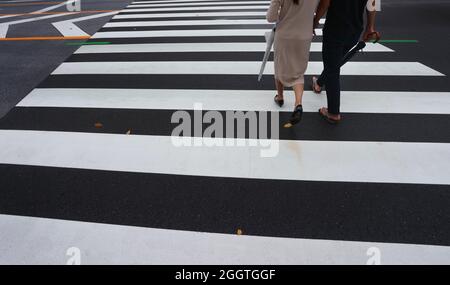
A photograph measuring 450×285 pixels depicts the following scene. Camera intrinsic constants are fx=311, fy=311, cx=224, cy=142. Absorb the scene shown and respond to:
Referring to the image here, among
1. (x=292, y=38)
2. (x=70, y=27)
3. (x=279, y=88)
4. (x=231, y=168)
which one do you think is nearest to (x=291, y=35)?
(x=292, y=38)

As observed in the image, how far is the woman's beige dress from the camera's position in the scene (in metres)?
3.08

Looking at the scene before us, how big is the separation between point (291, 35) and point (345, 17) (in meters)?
0.54

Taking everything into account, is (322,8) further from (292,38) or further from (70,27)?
(70,27)

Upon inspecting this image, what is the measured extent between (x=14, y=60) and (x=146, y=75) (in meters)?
2.97

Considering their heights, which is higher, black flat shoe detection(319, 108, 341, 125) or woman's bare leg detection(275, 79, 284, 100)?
woman's bare leg detection(275, 79, 284, 100)

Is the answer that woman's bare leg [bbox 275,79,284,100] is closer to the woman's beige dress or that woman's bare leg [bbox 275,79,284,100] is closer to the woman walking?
the woman walking

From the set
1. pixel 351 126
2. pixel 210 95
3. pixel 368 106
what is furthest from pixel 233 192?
pixel 368 106

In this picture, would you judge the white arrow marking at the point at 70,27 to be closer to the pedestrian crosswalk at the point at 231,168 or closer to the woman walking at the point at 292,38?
the pedestrian crosswalk at the point at 231,168

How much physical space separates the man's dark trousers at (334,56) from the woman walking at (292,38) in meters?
0.20

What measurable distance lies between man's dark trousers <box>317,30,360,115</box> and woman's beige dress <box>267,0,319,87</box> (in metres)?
0.20

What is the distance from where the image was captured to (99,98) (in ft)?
14.8

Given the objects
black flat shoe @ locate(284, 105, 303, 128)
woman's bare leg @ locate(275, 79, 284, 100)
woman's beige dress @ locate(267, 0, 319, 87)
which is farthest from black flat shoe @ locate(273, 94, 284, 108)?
black flat shoe @ locate(284, 105, 303, 128)

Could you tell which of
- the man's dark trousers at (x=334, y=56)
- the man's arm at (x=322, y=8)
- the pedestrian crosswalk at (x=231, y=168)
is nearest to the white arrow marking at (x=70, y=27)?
the pedestrian crosswalk at (x=231, y=168)

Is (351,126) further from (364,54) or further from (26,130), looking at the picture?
(26,130)
